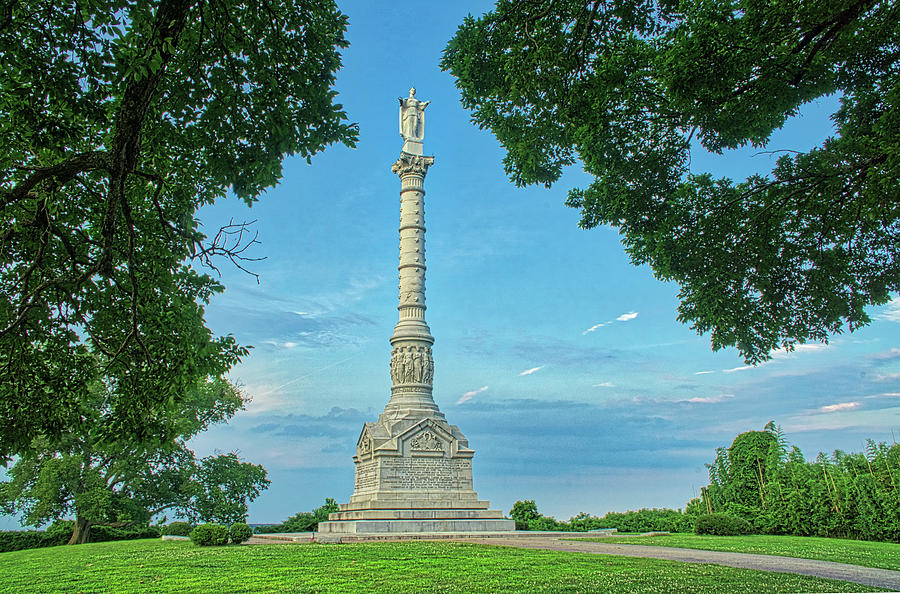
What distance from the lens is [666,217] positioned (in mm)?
10656

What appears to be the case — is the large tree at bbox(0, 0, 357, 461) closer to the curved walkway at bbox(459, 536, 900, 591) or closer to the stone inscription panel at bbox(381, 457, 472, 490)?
the curved walkway at bbox(459, 536, 900, 591)

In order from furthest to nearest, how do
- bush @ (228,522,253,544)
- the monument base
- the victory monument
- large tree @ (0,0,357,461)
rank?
the victory monument
the monument base
bush @ (228,522,253,544)
large tree @ (0,0,357,461)

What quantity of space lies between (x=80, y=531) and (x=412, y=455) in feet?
46.4

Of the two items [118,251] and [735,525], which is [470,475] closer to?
[735,525]

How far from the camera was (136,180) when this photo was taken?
8.30m

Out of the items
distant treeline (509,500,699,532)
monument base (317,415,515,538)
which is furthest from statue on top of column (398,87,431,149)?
distant treeline (509,500,699,532)

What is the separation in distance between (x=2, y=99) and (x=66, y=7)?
1.38 meters

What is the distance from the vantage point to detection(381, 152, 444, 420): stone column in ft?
87.8

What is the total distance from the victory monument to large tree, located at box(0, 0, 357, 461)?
14987 mm

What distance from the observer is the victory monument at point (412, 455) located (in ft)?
76.2

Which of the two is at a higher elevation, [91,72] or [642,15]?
A: [642,15]

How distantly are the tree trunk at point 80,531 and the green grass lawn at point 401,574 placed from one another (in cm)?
1383

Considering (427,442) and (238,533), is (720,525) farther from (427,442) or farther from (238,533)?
(238,533)

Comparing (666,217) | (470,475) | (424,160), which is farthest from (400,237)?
(666,217)
